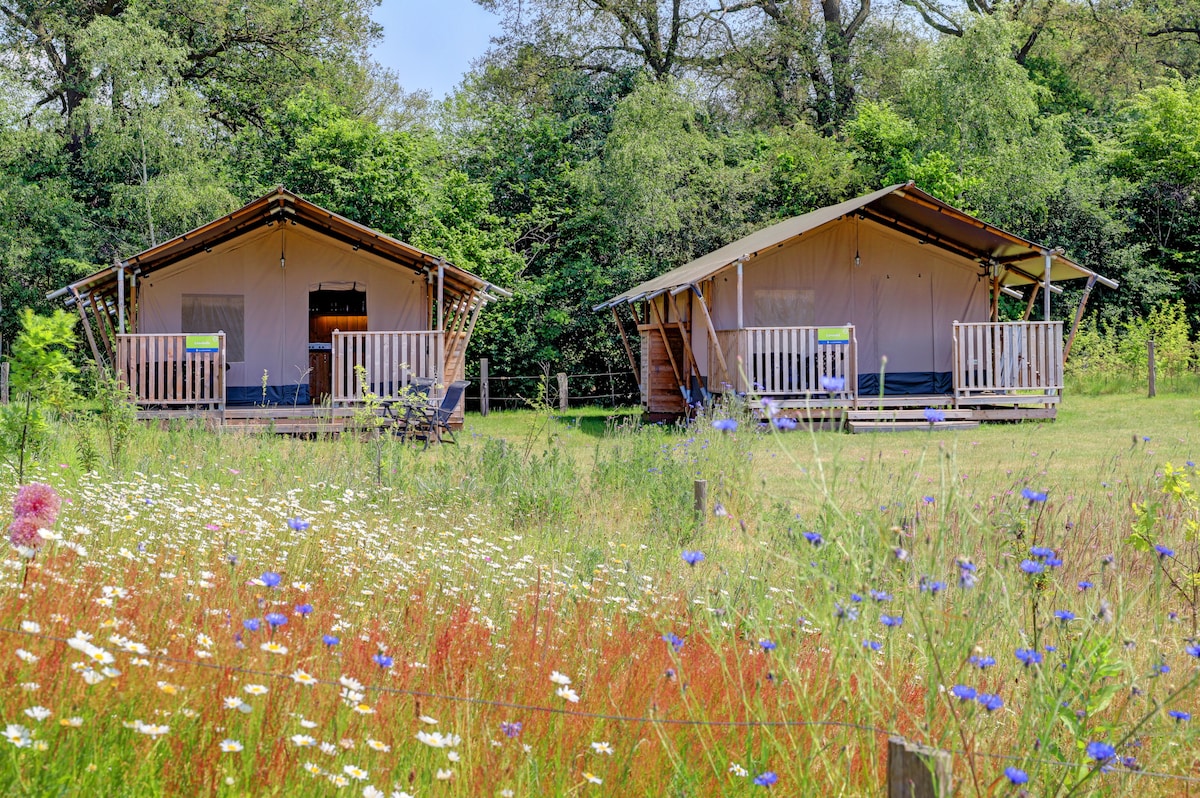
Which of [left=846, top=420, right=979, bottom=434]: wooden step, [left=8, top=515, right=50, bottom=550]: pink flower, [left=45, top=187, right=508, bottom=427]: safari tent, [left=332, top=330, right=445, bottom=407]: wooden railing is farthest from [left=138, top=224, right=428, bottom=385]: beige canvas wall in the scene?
[left=8, top=515, right=50, bottom=550]: pink flower

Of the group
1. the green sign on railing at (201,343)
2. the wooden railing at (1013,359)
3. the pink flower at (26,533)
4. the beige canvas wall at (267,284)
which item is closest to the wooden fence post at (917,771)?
the pink flower at (26,533)

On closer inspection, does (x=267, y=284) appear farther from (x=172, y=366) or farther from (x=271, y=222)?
(x=172, y=366)

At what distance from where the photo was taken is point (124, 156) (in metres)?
23.8

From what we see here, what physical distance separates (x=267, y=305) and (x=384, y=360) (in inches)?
110

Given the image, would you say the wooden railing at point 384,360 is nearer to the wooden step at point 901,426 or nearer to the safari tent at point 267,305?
the safari tent at point 267,305

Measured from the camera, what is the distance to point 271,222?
56.6ft

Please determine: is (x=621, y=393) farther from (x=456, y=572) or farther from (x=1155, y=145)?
(x=456, y=572)

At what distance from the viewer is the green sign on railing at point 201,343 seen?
15.5m

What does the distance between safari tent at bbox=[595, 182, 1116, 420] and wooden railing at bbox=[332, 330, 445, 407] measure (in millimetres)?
3922

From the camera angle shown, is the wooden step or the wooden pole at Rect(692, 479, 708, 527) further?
the wooden step

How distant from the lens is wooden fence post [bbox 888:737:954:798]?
74.9 inches

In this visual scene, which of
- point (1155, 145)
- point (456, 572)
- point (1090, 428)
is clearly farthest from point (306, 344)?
point (1155, 145)

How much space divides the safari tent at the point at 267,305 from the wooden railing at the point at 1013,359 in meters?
8.07

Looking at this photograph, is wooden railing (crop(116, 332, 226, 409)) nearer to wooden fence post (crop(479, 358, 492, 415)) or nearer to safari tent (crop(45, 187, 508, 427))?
safari tent (crop(45, 187, 508, 427))
